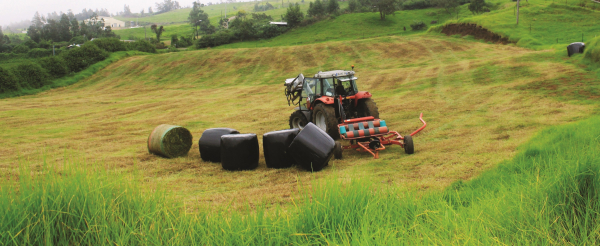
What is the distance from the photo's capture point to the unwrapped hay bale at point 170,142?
10273 millimetres

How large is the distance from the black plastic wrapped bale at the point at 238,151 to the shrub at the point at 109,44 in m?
45.8

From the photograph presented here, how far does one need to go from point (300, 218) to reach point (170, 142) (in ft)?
24.9

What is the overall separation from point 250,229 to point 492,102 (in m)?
15.4

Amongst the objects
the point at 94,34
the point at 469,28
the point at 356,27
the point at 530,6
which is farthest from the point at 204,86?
the point at 94,34

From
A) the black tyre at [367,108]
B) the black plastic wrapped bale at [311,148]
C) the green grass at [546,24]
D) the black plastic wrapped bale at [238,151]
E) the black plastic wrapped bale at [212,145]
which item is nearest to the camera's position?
the black plastic wrapped bale at [311,148]

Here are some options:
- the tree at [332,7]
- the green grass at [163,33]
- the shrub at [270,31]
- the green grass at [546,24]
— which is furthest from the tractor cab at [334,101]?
the green grass at [163,33]

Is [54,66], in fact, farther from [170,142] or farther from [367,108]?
[367,108]

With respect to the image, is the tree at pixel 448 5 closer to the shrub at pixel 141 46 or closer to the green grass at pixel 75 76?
the shrub at pixel 141 46

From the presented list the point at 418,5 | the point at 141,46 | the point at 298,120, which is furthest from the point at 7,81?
the point at 418,5

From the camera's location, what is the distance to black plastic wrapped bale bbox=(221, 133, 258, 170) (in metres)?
8.98

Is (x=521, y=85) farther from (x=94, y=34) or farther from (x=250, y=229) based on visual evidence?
(x=94, y=34)

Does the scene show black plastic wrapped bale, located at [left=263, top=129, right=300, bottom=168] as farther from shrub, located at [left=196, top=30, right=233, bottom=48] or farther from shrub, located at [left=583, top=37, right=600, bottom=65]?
shrub, located at [left=196, top=30, right=233, bottom=48]

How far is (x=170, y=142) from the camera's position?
10430mm

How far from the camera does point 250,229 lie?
340 centimetres
